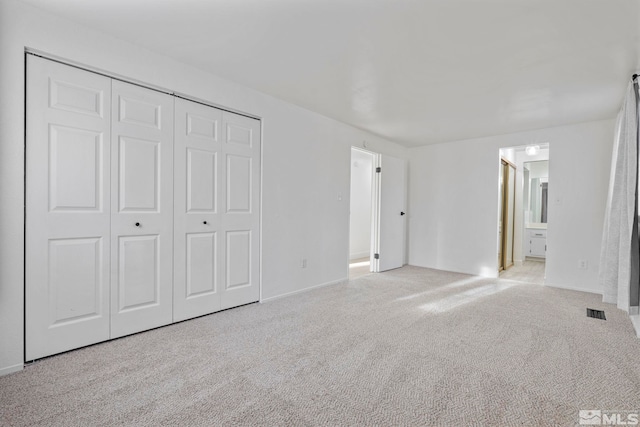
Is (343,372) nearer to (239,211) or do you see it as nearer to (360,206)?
(239,211)

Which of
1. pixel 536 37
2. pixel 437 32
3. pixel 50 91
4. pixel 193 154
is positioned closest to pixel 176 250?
pixel 193 154

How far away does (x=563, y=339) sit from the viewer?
2.66 metres

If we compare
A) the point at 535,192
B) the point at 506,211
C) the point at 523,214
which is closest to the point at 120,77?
the point at 506,211

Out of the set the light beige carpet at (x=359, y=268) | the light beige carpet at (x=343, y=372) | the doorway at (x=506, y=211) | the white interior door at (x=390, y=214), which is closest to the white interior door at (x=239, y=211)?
the light beige carpet at (x=343, y=372)

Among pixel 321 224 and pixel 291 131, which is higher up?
pixel 291 131

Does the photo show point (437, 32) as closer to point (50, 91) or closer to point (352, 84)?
point (352, 84)

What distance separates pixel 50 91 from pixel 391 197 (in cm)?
478

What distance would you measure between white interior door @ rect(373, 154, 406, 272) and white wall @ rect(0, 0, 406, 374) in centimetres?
Answer: 36

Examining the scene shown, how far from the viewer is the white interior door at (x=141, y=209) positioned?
253 centimetres

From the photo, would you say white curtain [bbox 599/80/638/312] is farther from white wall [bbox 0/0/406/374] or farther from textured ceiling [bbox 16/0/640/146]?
white wall [bbox 0/0/406/374]

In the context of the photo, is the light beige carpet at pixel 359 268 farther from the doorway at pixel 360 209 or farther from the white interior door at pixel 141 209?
the white interior door at pixel 141 209

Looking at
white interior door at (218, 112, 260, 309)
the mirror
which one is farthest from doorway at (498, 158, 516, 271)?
white interior door at (218, 112, 260, 309)

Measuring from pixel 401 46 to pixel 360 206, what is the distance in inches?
197

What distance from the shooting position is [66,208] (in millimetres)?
2283
